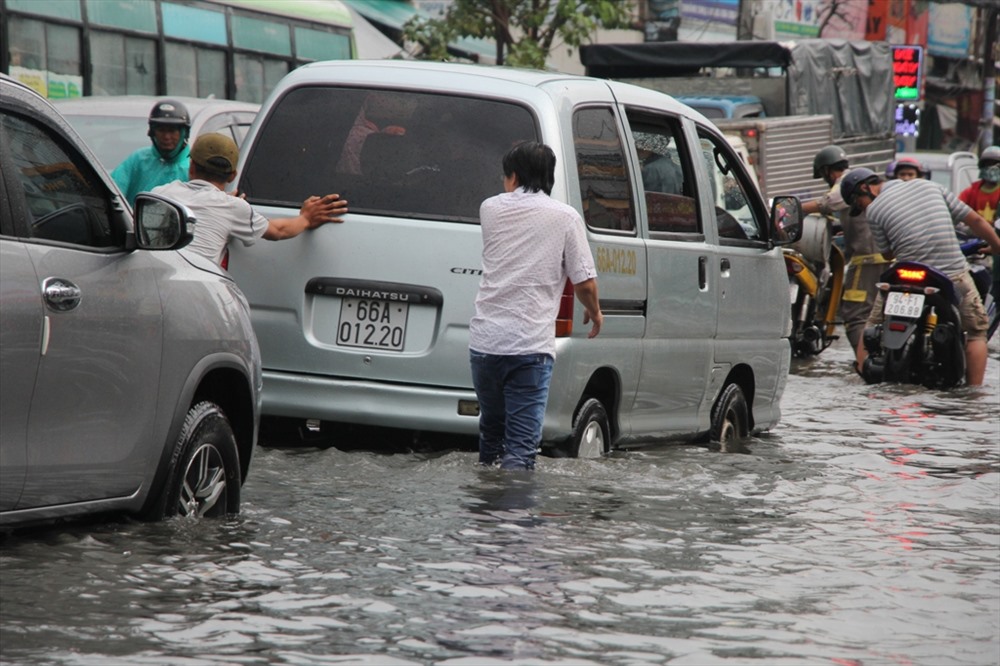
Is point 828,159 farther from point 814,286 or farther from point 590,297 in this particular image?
point 590,297

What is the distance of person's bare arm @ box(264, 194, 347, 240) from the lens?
27.4 ft

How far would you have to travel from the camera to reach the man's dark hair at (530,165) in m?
7.96

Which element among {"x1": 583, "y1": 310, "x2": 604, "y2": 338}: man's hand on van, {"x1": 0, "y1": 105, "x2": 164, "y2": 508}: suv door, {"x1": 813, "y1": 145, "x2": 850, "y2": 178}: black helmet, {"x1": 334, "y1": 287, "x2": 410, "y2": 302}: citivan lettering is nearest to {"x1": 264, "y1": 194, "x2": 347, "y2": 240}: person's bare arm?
{"x1": 334, "y1": 287, "x2": 410, "y2": 302}: citivan lettering

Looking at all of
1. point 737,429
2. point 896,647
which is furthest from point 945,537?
point 737,429

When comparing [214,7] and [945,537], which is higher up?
[214,7]

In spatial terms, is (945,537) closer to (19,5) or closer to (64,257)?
(64,257)

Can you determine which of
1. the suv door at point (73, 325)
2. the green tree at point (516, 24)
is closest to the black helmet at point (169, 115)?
the suv door at point (73, 325)

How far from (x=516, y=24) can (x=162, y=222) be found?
27727 mm

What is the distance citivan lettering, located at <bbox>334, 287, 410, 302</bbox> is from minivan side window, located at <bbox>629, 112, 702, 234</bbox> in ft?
5.00

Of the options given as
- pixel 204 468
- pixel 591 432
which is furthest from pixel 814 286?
pixel 204 468

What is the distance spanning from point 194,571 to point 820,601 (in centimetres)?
196

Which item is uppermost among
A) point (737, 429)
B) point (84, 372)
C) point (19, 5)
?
point (19, 5)

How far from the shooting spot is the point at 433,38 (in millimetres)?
32219

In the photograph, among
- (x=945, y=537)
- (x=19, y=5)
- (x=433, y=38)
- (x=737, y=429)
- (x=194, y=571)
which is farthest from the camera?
(x=433, y=38)
